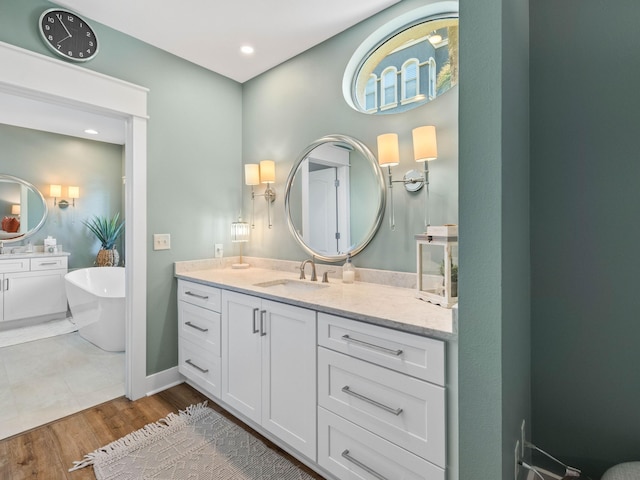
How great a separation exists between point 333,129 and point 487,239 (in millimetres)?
1570

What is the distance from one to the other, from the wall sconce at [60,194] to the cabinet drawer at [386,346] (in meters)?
4.75

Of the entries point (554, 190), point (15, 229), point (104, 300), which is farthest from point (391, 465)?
point (15, 229)

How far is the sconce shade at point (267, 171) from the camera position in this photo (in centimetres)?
255

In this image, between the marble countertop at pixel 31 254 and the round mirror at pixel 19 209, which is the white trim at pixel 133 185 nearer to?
the marble countertop at pixel 31 254

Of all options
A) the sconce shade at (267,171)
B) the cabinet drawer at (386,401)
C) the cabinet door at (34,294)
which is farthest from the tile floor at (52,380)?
the sconce shade at (267,171)

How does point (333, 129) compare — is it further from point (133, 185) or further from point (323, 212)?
point (133, 185)

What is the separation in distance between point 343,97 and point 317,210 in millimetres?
790

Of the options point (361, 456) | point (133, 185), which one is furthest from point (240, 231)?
point (361, 456)

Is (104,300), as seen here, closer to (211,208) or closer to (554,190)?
(211,208)

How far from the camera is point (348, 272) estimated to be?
200 centimetres

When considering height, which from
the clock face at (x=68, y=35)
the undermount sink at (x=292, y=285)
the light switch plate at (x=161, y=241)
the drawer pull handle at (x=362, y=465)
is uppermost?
the clock face at (x=68, y=35)

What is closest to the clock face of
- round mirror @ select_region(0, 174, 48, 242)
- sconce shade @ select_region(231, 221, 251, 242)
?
sconce shade @ select_region(231, 221, 251, 242)

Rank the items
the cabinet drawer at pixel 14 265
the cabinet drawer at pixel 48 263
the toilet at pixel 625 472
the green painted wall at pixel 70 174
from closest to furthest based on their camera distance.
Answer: the toilet at pixel 625 472, the cabinet drawer at pixel 14 265, the cabinet drawer at pixel 48 263, the green painted wall at pixel 70 174

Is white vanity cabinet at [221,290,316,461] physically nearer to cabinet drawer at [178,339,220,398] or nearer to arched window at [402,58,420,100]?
cabinet drawer at [178,339,220,398]
